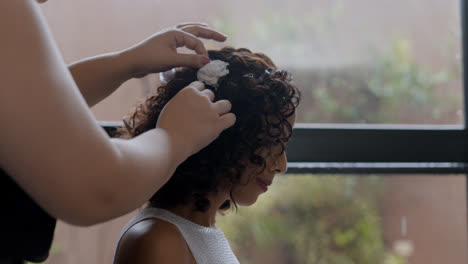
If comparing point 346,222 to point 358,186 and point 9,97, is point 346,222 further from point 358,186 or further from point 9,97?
point 9,97

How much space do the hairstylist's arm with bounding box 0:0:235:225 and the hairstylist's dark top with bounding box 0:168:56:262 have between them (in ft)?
0.26

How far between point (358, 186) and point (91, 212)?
1.33m

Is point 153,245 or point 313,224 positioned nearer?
Answer: point 153,245

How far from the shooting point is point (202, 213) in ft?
3.70

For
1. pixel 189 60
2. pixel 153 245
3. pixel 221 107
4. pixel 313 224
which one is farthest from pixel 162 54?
pixel 313 224

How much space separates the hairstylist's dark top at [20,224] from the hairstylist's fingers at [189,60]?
369 mm

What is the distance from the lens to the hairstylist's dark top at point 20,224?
23.4 inches

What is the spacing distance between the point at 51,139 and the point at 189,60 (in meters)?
0.43

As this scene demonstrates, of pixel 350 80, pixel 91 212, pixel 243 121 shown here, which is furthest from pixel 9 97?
pixel 350 80

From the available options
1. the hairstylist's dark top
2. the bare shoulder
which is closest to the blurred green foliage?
the bare shoulder

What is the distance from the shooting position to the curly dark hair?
1.05 meters

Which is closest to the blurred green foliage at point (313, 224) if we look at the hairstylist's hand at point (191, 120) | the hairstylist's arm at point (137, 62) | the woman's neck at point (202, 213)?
the woman's neck at point (202, 213)

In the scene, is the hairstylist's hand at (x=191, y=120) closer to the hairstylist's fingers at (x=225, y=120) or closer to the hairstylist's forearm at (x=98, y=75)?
the hairstylist's fingers at (x=225, y=120)

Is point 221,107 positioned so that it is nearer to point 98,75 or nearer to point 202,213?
point 98,75
